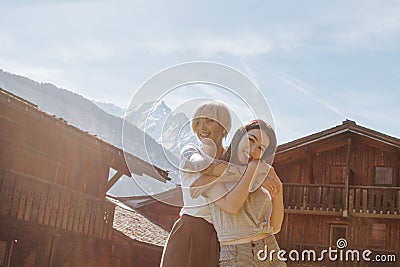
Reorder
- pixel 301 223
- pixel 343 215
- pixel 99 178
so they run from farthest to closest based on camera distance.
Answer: pixel 301 223 → pixel 343 215 → pixel 99 178

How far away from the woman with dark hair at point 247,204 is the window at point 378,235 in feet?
64.7

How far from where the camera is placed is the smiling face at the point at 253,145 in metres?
2.74

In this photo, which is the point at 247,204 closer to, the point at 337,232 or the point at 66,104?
the point at 337,232

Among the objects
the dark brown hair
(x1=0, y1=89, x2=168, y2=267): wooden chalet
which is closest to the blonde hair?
the dark brown hair

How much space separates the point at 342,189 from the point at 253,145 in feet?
62.2

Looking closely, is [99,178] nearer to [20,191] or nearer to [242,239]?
[20,191]

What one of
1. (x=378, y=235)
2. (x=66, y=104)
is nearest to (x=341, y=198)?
(x=378, y=235)

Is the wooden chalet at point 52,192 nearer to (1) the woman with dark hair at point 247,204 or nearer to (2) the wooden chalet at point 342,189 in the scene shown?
(2) the wooden chalet at point 342,189

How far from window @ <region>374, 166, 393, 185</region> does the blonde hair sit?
2047 cm

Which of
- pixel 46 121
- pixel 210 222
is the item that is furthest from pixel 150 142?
pixel 46 121

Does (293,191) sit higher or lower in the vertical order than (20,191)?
higher

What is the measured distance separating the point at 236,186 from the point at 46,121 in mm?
9986

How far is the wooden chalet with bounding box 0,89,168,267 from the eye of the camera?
12.4 m

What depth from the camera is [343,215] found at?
20.7 metres
